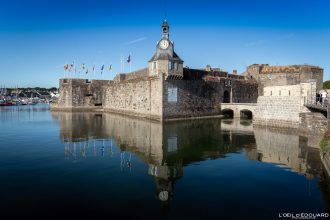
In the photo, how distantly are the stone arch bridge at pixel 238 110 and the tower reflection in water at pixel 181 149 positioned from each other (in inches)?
385

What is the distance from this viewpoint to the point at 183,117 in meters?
31.8

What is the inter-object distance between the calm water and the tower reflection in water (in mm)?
46

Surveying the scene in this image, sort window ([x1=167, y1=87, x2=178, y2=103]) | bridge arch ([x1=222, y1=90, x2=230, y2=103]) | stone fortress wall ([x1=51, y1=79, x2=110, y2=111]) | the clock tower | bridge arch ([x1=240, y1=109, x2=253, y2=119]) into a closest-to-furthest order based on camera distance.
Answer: the clock tower → window ([x1=167, y1=87, x2=178, y2=103]) → bridge arch ([x1=240, y1=109, x2=253, y2=119]) → bridge arch ([x1=222, y1=90, x2=230, y2=103]) → stone fortress wall ([x1=51, y1=79, x2=110, y2=111])

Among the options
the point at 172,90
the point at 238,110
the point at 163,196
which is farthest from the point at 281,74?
the point at 163,196

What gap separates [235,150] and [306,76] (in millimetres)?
28250

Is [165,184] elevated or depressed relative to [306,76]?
depressed

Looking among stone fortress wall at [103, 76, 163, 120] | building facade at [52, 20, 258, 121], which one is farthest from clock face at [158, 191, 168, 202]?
stone fortress wall at [103, 76, 163, 120]

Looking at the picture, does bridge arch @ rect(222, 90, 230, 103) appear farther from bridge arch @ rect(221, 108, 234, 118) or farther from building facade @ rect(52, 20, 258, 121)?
bridge arch @ rect(221, 108, 234, 118)

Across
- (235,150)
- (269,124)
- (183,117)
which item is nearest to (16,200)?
(235,150)

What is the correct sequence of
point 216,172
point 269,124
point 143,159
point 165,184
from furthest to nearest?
1. point 269,124
2. point 143,159
3. point 216,172
4. point 165,184

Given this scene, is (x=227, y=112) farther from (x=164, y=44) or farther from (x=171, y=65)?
(x=164, y=44)

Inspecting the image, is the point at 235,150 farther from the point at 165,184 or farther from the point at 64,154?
the point at 64,154

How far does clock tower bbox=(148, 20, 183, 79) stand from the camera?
30141 mm

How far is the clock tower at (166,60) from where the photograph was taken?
1187 inches
